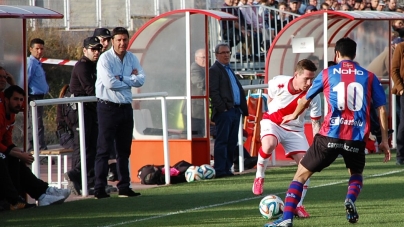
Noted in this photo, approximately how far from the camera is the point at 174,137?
1491 centimetres

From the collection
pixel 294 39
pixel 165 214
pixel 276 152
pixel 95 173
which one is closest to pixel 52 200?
pixel 95 173

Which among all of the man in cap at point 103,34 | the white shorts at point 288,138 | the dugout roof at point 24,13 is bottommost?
the white shorts at point 288,138

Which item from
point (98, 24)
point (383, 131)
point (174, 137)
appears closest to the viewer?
point (383, 131)

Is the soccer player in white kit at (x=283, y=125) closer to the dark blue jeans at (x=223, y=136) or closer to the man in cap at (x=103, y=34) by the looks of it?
the man in cap at (x=103, y=34)

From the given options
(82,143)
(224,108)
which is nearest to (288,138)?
(82,143)

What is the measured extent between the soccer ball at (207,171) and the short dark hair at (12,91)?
372cm

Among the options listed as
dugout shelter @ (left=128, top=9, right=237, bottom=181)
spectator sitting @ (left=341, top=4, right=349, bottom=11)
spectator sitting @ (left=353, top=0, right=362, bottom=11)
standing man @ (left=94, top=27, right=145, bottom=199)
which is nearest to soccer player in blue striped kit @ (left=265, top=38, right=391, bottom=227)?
standing man @ (left=94, top=27, right=145, bottom=199)

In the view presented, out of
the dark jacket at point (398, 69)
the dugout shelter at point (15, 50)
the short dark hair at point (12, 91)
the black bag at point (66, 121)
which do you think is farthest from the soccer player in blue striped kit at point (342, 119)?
the dark jacket at point (398, 69)

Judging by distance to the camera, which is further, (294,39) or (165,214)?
(294,39)

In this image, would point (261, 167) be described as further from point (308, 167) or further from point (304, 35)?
point (304, 35)

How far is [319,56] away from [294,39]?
67cm

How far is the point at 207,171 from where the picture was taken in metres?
13.9

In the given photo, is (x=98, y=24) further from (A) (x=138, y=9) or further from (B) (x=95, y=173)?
(B) (x=95, y=173)

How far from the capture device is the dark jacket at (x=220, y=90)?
14328mm
